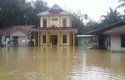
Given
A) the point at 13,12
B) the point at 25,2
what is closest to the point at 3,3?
the point at 13,12

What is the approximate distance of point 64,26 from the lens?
51719 millimetres

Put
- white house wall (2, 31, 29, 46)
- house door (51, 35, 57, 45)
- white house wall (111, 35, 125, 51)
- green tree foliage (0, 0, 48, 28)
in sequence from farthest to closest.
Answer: green tree foliage (0, 0, 48, 28)
house door (51, 35, 57, 45)
white house wall (2, 31, 29, 46)
white house wall (111, 35, 125, 51)

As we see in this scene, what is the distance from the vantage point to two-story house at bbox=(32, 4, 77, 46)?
50.5 meters

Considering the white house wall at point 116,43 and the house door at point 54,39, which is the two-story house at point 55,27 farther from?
the white house wall at point 116,43

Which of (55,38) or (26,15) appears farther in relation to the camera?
(26,15)

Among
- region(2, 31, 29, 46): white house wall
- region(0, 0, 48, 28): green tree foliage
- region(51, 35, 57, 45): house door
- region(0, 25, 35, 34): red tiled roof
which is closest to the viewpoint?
region(0, 25, 35, 34): red tiled roof

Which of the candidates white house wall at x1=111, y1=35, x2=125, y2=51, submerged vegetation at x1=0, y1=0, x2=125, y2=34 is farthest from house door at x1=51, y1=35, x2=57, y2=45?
white house wall at x1=111, y1=35, x2=125, y2=51

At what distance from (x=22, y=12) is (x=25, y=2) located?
9.53 ft

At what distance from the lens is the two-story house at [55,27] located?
50.5m

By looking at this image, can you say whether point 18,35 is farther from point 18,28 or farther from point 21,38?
point 18,28

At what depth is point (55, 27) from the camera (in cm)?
5028

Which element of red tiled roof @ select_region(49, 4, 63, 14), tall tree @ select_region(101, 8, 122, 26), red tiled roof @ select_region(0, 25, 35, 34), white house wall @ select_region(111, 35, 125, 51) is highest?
red tiled roof @ select_region(49, 4, 63, 14)

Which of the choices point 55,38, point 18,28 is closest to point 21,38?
point 18,28

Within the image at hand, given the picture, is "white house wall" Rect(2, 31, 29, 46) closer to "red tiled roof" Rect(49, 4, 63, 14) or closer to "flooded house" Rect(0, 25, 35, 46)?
"flooded house" Rect(0, 25, 35, 46)
